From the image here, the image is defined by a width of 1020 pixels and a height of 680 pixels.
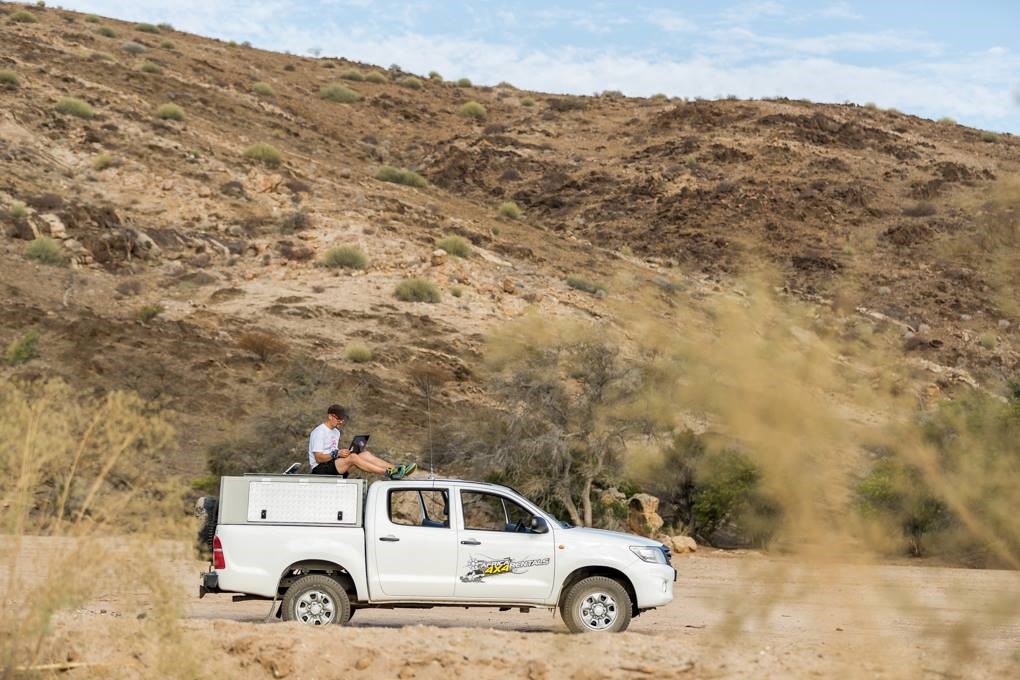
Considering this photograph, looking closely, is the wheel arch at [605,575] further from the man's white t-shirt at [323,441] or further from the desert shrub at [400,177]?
the desert shrub at [400,177]

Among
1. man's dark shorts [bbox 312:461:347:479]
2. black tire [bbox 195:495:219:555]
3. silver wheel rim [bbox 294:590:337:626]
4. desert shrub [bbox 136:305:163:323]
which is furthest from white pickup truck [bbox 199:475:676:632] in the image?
desert shrub [bbox 136:305:163:323]

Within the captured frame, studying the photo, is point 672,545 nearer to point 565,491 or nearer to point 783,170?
point 565,491

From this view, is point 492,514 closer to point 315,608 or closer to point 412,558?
point 412,558

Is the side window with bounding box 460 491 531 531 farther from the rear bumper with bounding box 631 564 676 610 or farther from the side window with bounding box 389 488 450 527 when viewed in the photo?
the rear bumper with bounding box 631 564 676 610

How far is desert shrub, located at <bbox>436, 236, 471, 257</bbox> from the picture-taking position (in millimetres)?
40938

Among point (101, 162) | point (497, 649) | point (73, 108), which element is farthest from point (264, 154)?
point (497, 649)

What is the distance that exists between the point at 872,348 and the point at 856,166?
52.9 metres

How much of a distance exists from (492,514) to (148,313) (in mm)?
23157

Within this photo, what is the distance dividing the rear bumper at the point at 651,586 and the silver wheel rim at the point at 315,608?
9.95ft

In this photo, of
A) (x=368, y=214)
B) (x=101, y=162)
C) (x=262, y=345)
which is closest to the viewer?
(x=262, y=345)

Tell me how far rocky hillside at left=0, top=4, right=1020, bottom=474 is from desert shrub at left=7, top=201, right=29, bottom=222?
5.0 inches

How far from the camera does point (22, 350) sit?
30.1 metres

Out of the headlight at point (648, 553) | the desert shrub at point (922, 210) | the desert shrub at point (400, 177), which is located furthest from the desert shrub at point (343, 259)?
the headlight at point (648, 553)

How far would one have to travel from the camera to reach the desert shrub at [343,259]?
38.3m
